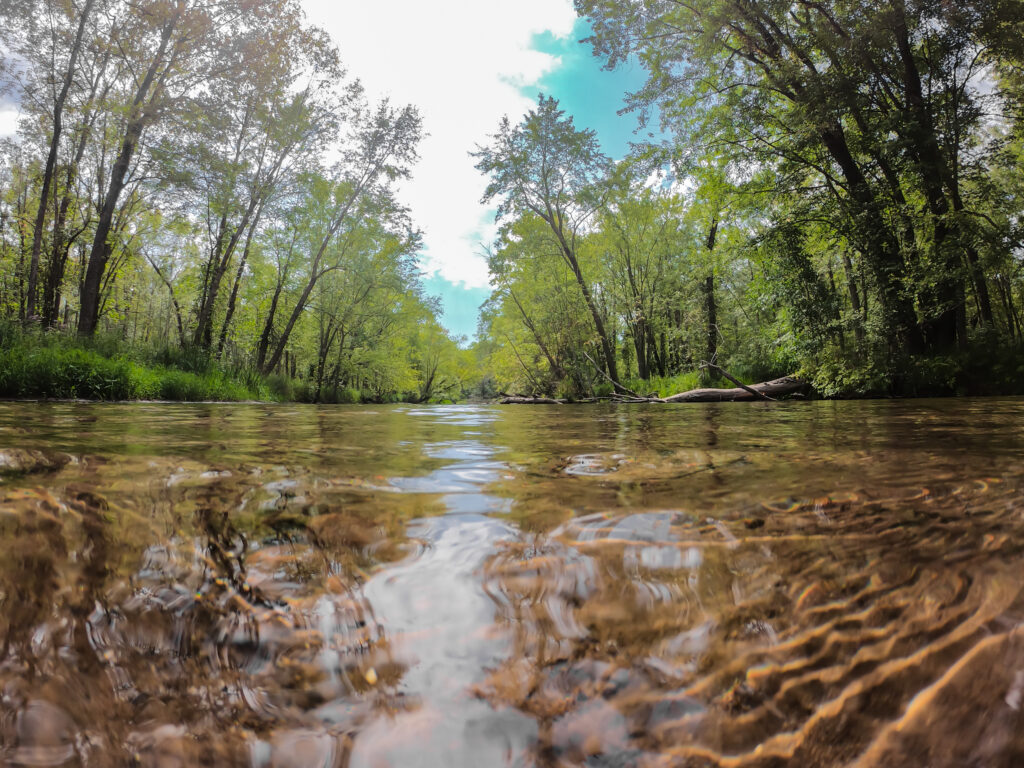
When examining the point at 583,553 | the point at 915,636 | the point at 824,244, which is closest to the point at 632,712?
the point at 583,553

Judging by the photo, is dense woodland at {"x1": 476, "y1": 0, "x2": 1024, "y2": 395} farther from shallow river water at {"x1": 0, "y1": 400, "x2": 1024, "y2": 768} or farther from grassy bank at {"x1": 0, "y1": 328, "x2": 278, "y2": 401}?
grassy bank at {"x1": 0, "y1": 328, "x2": 278, "y2": 401}

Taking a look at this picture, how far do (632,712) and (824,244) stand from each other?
45.3 feet

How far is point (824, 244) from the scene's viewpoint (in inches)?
442

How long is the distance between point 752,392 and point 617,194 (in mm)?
11814

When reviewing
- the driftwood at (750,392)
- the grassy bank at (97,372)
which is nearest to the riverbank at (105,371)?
the grassy bank at (97,372)

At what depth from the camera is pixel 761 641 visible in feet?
2.38

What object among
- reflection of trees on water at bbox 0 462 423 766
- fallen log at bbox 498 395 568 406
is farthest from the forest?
reflection of trees on water at bbox 0 462 423 766

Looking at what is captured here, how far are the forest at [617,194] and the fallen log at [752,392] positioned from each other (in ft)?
1.80

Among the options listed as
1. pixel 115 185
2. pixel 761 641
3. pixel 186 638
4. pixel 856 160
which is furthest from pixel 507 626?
pixel 115 185

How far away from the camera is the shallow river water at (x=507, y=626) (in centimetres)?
56

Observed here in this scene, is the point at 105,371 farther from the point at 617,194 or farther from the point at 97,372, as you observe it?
the point at 617,194

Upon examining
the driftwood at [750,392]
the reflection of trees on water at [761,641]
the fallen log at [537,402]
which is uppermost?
the driftwood at [750,392]

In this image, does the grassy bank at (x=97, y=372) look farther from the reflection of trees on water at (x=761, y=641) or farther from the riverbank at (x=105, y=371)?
the reflection of trees on water at (x=761, y=641)

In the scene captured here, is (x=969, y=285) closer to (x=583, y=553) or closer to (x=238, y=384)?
(x=583, y=553)
